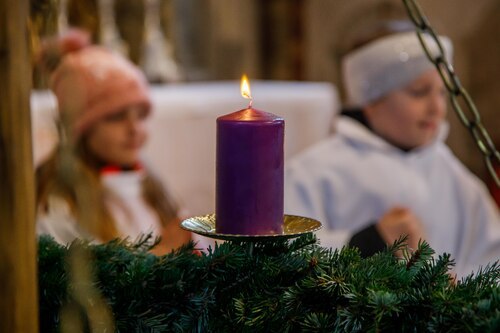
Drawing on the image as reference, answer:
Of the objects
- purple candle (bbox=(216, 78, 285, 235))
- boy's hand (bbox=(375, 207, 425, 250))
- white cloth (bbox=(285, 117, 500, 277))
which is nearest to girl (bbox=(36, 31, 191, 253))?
white cloth (bbox=(285, 117, 500, 277))

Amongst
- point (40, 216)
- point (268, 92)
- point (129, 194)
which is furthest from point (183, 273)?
point (268, 92)

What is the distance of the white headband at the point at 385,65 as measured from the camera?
2566mm

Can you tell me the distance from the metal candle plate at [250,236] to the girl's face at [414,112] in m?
1.65

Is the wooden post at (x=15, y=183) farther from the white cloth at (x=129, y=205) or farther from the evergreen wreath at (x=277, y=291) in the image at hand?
the white cloth at (x=129, y=205)

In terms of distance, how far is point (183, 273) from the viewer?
93 centimetres

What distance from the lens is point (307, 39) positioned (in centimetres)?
639

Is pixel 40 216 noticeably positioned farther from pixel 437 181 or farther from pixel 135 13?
pixel 135 13

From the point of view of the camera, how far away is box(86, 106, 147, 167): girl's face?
2455 millimetres

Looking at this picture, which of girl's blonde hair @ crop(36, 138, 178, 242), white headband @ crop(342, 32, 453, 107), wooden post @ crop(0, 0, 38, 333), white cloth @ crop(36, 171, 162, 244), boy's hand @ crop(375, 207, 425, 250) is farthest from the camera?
white headband @ crop(342, 32, 453, 107)

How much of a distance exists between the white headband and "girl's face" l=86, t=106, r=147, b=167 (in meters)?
0.63

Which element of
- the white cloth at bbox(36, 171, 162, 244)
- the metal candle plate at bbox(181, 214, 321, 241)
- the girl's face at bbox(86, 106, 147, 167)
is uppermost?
the metal candle plate at bbox(181, 214, 321, 241)

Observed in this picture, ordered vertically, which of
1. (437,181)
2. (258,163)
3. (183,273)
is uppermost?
(258,163)

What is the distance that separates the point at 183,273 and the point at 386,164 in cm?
172

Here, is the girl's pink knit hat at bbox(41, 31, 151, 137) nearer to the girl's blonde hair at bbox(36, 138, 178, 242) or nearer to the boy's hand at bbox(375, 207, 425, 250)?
the girl's blonde hair at bbox(36, 138, 178, 242)
